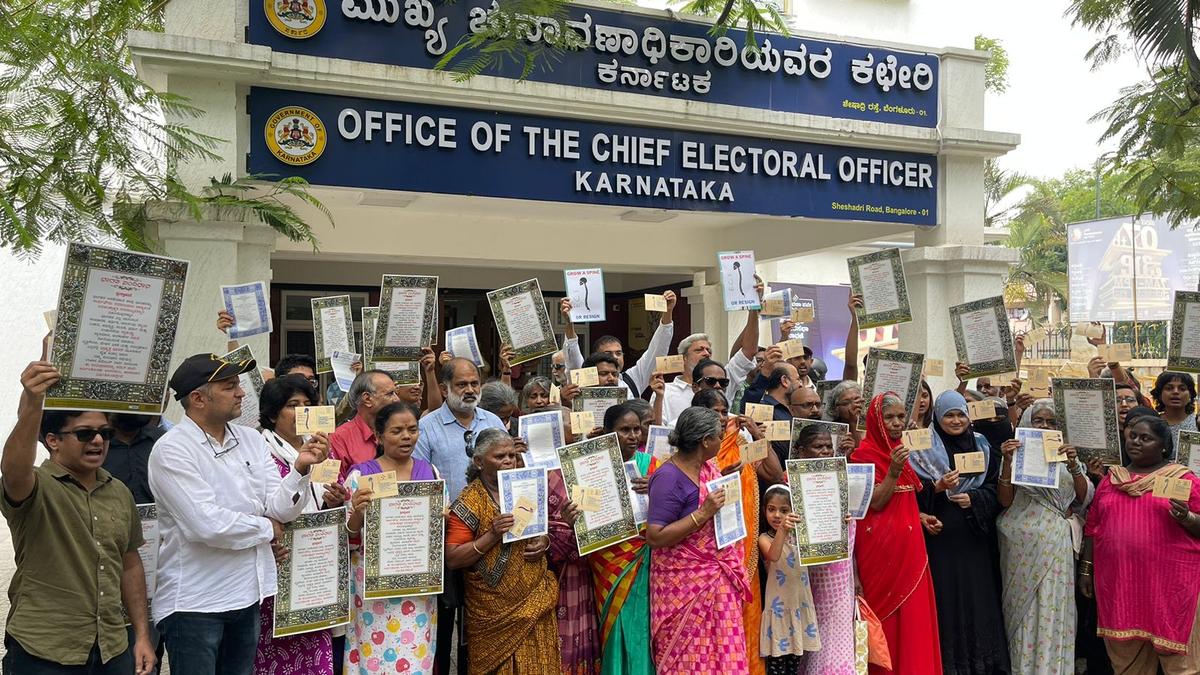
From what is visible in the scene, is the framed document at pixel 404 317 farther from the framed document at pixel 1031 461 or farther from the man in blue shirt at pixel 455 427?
the framed document at pixel 1031 461

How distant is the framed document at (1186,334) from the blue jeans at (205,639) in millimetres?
5463

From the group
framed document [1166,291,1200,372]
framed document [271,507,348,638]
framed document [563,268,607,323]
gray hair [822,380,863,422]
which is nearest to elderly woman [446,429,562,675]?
framed document [271,507,348,638]

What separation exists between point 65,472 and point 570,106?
16.8 ft

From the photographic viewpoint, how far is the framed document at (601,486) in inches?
179

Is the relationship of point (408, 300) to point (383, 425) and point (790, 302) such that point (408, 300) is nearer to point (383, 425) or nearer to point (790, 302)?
point (383, 425)

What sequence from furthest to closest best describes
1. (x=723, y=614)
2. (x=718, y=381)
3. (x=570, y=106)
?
(x=570, y=106)
(x=718, y=381)
(x=723, y=614)

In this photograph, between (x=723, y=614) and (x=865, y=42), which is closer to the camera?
(x=723, y=614)

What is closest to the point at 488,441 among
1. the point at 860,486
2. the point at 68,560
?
the point at 68,560

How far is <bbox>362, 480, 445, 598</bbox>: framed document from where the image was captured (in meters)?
4.25

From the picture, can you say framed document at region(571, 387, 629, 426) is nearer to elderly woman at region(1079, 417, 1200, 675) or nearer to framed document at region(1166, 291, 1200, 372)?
elderly woman at region(1079, 417, 1200, 675)

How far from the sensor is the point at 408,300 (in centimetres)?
602

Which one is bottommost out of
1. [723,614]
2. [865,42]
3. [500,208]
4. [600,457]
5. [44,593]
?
[723,614]

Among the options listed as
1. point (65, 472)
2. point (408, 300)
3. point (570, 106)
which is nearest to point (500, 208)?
point (570, 106)

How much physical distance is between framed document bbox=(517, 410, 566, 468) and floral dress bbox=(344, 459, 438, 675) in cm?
89
